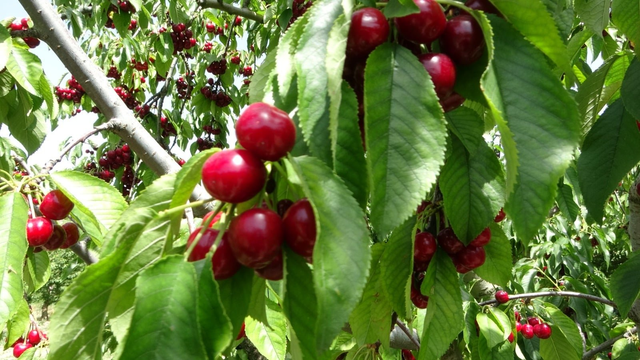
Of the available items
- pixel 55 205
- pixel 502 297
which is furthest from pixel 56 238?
pixel 502 297

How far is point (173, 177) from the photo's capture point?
2.19 feet

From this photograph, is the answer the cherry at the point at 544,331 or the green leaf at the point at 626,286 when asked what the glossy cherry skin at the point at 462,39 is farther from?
the cherry at the point at 544,331

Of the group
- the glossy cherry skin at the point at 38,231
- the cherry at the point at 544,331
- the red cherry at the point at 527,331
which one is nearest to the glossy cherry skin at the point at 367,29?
the glossy cherry skin at the point at 38,231

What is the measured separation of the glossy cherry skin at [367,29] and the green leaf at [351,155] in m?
0.11

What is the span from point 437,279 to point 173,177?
0.60m

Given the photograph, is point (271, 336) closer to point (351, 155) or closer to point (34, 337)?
point (351, 155)

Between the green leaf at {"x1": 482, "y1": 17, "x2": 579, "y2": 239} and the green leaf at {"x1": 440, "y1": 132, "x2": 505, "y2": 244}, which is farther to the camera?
the green leaf at {"x1": 440, "y1": 132, "x2": 505, "y2": 244}

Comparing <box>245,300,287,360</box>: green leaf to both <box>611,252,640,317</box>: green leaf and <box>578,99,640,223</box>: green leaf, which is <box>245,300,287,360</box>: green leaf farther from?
<box>611,252,640,317</box>: green leaf

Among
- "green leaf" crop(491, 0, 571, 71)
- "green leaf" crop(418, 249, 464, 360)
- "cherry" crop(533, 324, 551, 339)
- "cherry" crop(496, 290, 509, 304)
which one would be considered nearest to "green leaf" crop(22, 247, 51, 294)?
"green leaf" crop(418, 249, 464, 360)

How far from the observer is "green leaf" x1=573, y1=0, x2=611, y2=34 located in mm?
1198

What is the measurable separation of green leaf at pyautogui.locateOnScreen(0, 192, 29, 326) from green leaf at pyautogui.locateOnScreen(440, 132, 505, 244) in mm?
1003

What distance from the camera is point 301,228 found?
54 centimetres

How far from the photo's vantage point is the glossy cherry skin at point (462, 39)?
65 cm

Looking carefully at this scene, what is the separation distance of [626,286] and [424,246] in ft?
3.22
